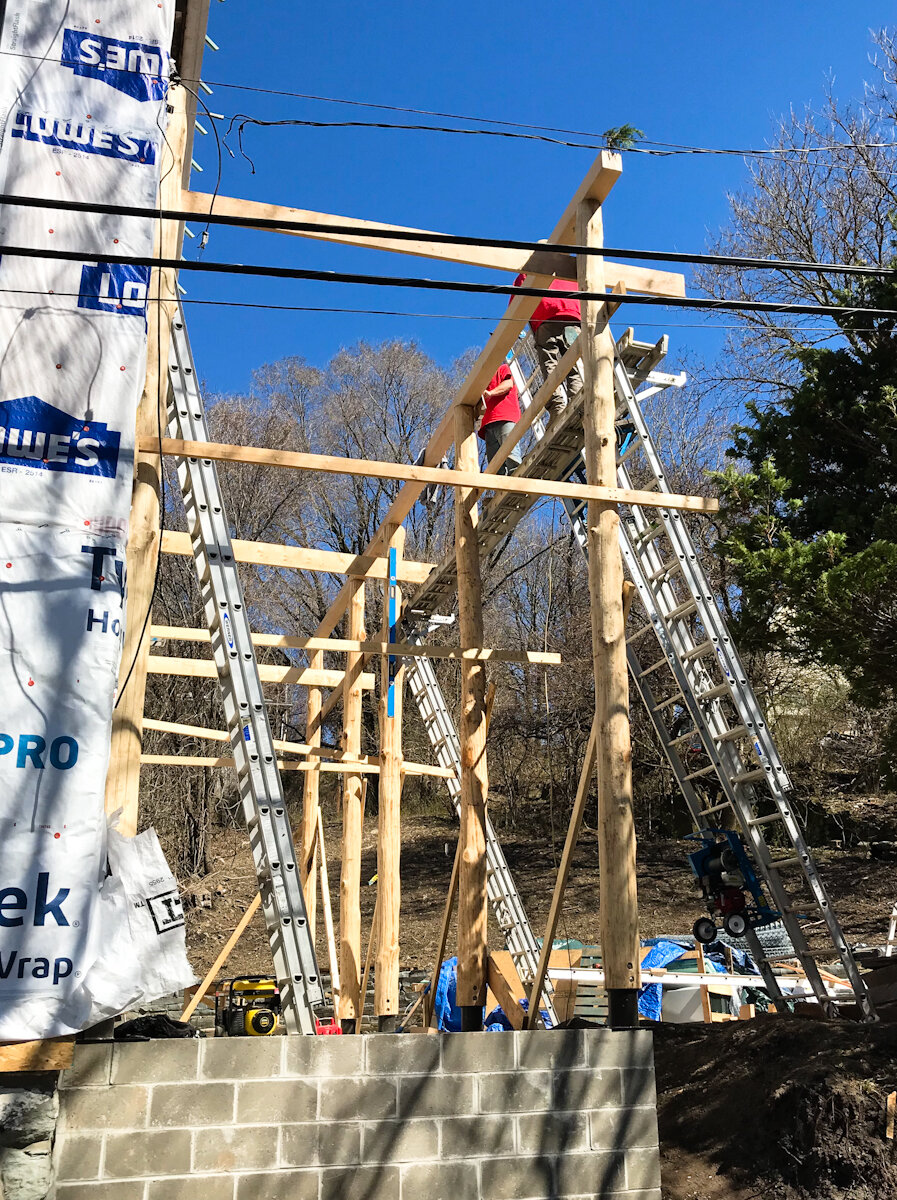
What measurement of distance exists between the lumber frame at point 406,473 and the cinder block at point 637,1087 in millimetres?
3342

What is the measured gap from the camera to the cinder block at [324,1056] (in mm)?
4703

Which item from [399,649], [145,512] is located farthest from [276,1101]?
[399,649]

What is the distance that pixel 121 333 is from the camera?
507 cm

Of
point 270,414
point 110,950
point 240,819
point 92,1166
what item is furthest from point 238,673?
point 270,414

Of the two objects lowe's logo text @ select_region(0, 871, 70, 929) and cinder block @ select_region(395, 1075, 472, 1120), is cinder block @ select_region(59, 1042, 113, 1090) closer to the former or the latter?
lowe's logo text @ select_region(0, 871, 70, 929)

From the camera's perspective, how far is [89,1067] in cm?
443

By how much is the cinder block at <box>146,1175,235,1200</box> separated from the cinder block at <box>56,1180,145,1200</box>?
0.19 feet

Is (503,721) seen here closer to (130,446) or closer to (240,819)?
(240,819)

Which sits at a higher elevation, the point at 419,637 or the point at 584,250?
the point at 419,637

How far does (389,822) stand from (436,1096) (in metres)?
4.52

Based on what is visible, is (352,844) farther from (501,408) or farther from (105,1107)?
(105,1107)

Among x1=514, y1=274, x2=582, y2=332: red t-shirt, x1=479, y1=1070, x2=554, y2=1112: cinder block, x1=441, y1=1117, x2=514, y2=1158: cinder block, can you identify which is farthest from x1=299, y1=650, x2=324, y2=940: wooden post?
x1=441, y1=1117, x2=514, y2=1158: cinder block

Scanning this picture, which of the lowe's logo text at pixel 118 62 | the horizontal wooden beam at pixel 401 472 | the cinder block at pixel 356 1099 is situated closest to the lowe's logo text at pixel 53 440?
the horizontal wooden beam at pixel 401 472

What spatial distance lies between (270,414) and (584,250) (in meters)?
27.9
